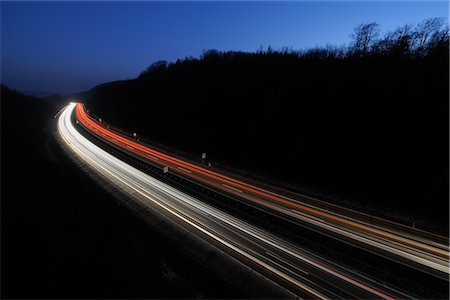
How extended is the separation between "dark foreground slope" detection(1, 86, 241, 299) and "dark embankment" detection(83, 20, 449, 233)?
1622cm

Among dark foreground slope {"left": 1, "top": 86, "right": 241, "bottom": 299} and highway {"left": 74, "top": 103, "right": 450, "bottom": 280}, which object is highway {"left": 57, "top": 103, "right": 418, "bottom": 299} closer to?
dark foreground slope {"left": 1, "top": 86, "right": 241, "bottom": 299}

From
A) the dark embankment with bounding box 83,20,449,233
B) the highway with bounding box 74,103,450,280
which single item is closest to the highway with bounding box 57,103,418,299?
the highway with bounding box 74,103,450,280

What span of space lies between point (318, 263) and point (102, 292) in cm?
1265

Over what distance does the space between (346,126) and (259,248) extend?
744 inches

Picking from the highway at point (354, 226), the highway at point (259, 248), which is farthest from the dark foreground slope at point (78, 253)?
the highway at point (354, 226)

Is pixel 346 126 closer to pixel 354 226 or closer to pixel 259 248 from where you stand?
pixel 354 226

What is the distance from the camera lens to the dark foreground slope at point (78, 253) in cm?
977

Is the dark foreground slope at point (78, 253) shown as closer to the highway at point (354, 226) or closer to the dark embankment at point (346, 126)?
the highway at point (354, 226)

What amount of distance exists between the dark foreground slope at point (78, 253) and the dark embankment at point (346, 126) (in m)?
16.2

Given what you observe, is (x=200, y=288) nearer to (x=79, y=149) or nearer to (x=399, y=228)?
(x=399, y=228)

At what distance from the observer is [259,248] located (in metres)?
14.1

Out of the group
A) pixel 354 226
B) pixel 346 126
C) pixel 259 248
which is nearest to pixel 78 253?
pixel 259 248

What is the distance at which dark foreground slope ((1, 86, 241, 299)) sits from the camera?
9.77 meters

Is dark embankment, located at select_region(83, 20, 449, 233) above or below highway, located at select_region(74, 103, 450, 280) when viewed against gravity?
above
